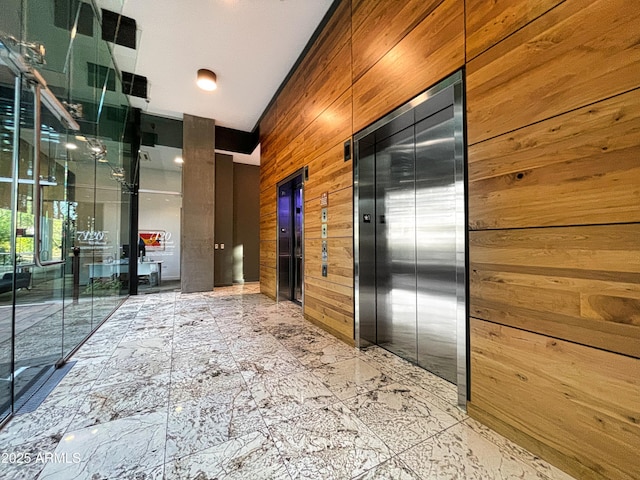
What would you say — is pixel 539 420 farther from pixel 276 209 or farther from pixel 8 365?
pixel 276 209

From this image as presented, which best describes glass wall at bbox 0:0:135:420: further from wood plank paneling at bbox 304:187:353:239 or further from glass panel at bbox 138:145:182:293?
wood plank paneling at bbox 304:187:353:239

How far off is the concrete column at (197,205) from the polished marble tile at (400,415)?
568 cm

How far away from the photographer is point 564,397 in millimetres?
1395

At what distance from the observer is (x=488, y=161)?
174 cm

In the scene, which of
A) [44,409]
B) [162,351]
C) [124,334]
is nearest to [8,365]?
[44,409]

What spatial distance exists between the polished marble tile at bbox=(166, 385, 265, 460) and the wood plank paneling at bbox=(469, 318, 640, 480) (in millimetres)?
1551

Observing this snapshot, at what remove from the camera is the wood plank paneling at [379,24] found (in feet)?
7.51

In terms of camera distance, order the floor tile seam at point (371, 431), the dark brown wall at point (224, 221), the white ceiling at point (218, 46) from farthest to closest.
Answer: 1. the dark brown wall at point (224, 221)
2. the white ceiling at point (218, 46)
3. the floor tile seam at point (371, 431)

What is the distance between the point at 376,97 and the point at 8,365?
12.8 feet

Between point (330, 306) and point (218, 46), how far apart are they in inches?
172

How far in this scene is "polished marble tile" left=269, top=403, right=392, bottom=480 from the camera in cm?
142

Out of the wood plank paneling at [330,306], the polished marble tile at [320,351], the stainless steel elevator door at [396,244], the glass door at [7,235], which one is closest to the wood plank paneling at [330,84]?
the stainless steel elevator door at [396,244]

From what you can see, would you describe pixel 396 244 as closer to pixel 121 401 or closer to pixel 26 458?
pixel 121 401

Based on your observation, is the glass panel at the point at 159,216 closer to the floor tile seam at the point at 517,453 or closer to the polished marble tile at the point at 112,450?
the polished marble tile at the point at 112,450
